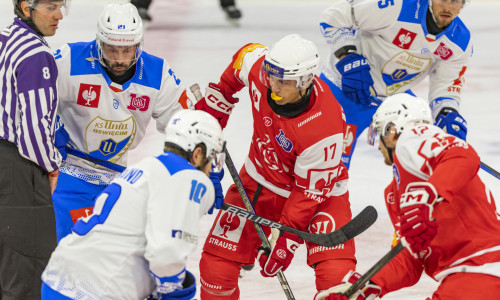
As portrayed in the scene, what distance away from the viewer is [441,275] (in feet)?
9.53

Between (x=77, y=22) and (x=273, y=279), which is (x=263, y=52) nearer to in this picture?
(x=273, y=279)

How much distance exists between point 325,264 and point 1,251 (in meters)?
1.26

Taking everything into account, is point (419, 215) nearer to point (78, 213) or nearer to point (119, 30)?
point (119, 30)

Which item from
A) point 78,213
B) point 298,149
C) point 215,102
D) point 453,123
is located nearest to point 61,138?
point 78,213

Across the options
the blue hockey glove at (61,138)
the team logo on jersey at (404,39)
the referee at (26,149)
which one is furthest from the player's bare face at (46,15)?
the team logo on jersey at (404,39)

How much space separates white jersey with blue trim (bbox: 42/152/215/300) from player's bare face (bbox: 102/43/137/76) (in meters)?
0.92

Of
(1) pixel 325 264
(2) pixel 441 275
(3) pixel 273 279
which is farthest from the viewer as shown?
(3) pixel 273 279

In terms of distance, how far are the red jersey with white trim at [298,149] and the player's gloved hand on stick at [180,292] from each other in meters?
0.70

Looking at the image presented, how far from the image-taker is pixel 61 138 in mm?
3766

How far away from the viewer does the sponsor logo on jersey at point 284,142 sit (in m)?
3.50

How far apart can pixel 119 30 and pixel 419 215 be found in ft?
5.00

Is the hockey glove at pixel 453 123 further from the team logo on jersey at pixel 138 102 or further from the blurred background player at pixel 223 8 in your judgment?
the blurred background player at pixel 223 8

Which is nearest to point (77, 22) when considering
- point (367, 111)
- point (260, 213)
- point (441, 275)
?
point (367, 111)

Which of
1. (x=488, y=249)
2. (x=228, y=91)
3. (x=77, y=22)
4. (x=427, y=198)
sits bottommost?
(x=77, y=22)
